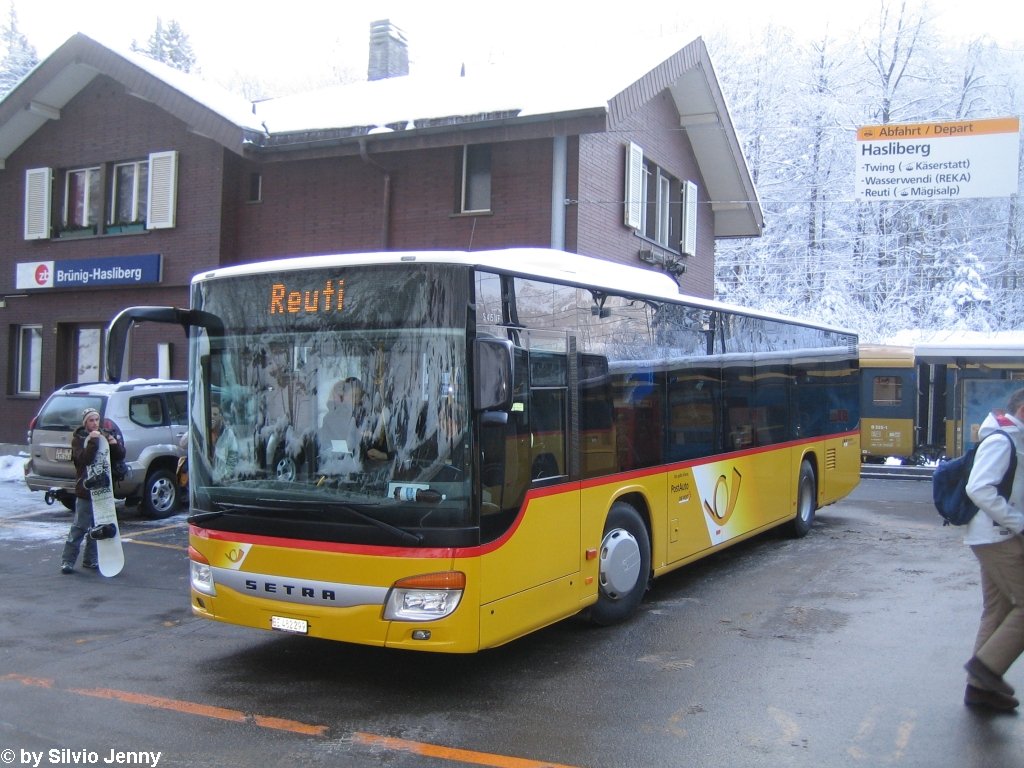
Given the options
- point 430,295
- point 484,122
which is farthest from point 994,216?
point 430,295

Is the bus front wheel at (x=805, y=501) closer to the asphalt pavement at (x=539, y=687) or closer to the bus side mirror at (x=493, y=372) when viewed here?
the asphalt pavement at (x=539, y=687)

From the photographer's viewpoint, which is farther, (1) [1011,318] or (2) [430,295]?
(1) [1011,318]

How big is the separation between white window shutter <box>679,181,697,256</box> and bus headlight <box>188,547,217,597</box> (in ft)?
51.4

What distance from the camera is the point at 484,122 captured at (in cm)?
1499

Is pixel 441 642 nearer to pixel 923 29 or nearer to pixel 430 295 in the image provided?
pixel 430 295

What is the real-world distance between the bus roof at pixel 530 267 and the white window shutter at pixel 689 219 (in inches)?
418

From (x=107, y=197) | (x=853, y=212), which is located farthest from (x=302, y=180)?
(x=853, y=212)

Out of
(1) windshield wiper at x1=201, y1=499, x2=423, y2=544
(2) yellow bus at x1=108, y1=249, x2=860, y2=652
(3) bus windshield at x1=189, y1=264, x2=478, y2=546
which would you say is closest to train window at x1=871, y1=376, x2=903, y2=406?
(2) yellow bus at x1=108, y1=249, x2=860, y2=652

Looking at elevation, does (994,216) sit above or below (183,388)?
above

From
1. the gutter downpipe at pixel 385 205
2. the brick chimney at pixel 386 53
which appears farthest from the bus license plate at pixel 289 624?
the brick chimney at pixel 386 53

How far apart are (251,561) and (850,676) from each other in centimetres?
402

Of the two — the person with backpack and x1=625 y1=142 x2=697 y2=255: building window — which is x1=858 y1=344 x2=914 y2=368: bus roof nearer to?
x1=625 y1=142 x2=697 y2=255: building window

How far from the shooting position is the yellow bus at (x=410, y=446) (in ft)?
18.5

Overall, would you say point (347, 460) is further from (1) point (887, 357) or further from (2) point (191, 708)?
(1) point (887, 357)
